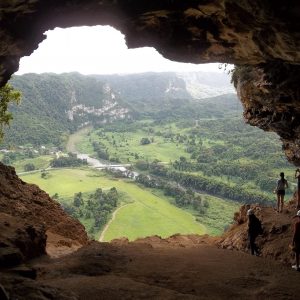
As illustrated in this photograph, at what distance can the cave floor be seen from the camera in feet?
37.9

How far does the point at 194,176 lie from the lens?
441ft

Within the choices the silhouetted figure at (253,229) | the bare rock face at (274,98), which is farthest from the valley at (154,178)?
the silhouetted figure at (253,229)

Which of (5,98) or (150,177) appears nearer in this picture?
(5,98)

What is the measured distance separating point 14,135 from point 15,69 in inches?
6250

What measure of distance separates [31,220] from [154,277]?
11600 millimetres

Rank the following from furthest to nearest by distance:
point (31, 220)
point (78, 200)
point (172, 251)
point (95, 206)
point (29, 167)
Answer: point (29, 167)
point (78, 200)
point (95, 206)
point (31, 220)
point (172, 251)

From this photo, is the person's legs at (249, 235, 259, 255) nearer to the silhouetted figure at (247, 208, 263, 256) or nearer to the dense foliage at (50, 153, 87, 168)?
the silhouetted figure at (247, 208, 263, 256)

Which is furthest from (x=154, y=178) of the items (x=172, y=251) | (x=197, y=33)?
(x=197, y=33)

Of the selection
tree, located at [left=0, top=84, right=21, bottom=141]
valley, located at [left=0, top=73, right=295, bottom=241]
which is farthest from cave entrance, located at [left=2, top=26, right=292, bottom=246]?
tree, located at [left=0, top=84, right=21, bottom=141]

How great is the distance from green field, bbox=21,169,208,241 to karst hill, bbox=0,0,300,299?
199 ft

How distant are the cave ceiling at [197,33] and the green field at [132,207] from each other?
2452 inches

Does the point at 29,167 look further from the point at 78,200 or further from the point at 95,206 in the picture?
the point at 95,206

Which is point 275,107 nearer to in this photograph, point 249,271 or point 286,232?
point 286,232

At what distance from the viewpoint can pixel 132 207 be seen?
104000mm
